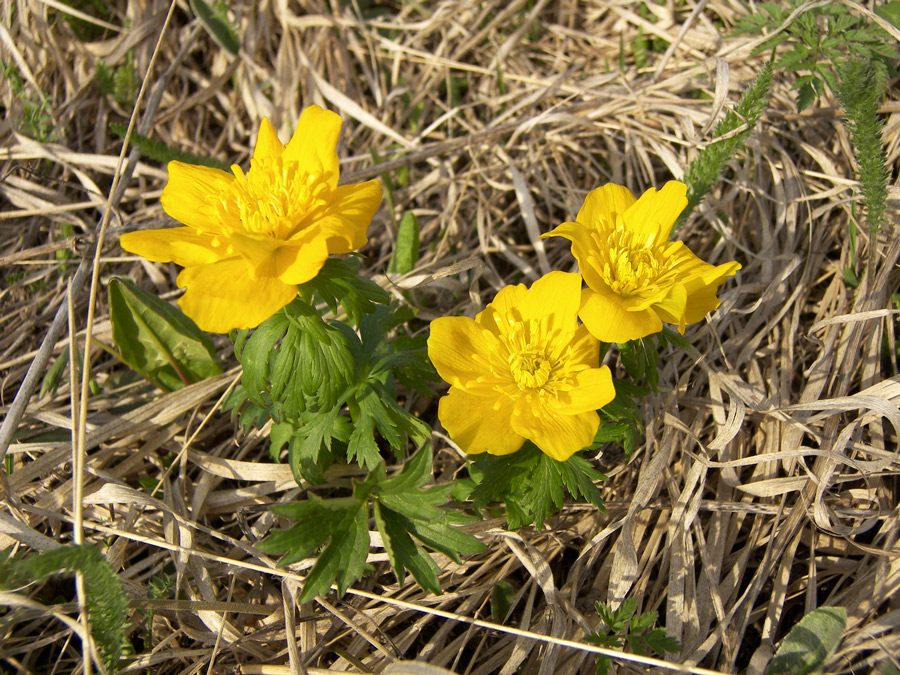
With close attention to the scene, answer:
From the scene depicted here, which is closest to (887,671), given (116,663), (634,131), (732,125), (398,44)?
(732,125)

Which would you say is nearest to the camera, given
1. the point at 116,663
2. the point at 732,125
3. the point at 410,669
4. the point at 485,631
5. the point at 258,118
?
the point at 410,669

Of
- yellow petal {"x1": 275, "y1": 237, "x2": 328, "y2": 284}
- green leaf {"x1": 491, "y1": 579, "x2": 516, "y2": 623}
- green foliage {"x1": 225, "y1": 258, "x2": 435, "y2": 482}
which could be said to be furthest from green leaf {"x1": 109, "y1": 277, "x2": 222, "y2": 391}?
green leaf {"x1": 491, "y1": 579, "x2": 516, "y2": 623}

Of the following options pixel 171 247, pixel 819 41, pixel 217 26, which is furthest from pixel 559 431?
pixel 217 26

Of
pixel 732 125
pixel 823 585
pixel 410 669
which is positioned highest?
pixel 732 125

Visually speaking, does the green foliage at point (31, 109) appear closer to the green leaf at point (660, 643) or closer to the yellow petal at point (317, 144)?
the yellow petal at point (317, 144)

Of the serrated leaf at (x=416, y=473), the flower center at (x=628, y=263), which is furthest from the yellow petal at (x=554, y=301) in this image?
the serrated leaf at (x=416, y=473)

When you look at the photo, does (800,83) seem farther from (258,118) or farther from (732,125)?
(258,118)

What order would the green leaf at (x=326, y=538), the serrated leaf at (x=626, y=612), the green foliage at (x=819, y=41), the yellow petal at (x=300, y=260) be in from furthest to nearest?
1. the green foliage at (x=819, y=41)
2. the serrated leaf at (x=626, y=612)
3. the green leaf at (x=326, y=538)
4. the yellow petal at (x=300, y=260)

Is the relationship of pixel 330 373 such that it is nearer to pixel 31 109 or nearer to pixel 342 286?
pixel 342 286
